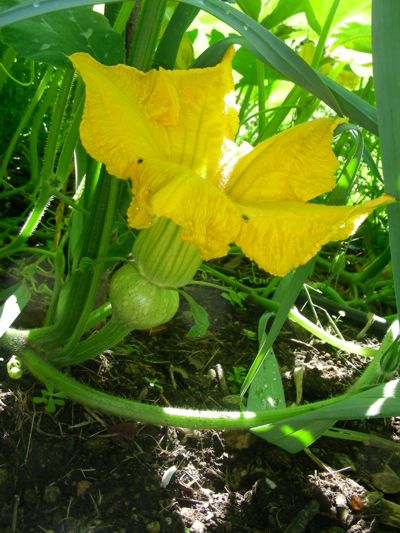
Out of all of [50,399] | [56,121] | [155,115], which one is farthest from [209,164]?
[50,399]

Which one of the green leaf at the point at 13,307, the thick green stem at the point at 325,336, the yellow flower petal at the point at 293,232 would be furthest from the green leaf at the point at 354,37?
the green leaf at the point at 13,307

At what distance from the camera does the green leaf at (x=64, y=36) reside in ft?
2.44

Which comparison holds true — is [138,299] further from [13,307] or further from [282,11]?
[282,11]

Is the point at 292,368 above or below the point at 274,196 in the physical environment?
below

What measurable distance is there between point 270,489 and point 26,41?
72 cm

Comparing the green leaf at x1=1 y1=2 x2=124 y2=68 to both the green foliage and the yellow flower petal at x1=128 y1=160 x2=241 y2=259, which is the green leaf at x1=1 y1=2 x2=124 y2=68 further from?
the green foliage

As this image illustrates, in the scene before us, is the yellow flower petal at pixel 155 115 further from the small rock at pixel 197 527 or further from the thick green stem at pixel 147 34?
the small rock at pixel 197 527

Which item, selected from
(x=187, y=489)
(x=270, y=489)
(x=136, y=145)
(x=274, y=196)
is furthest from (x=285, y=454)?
(x=136, y=145)

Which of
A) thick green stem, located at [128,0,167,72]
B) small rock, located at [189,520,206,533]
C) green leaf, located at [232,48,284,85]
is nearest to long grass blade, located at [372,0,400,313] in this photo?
thick green stem, located at [128,0,167,72]

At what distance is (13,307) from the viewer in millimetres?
844

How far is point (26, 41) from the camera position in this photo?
743 millimetres

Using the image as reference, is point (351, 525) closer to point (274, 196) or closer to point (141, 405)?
point (141, 405)

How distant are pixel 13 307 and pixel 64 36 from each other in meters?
0.35

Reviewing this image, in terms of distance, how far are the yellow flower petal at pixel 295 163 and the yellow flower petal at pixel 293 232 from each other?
65 millimetres
